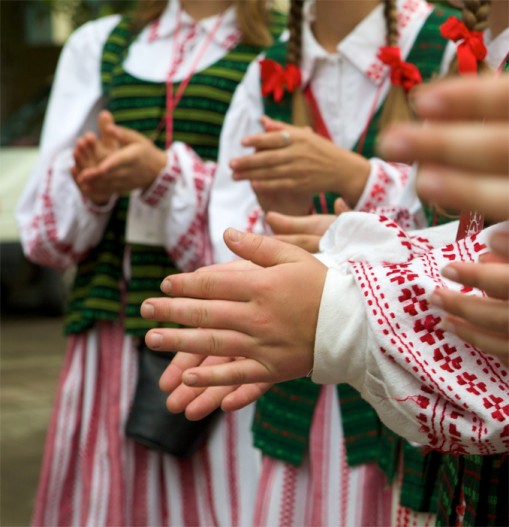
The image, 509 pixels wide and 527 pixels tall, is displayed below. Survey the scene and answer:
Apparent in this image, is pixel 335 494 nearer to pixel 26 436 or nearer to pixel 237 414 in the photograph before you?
pixel 237 414

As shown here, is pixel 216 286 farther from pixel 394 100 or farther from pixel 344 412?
pixel 394 100

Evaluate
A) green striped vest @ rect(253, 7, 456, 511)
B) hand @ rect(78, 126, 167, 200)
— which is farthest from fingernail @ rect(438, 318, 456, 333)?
hand @ rect(78, 126, 167, 200)

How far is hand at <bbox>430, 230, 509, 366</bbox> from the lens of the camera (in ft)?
3.05

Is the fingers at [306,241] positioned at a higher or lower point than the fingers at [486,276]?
lower

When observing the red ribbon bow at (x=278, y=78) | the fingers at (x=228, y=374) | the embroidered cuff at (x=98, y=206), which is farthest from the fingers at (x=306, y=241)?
the embroidered cuff at (x=98, y=206)

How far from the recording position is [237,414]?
7.91ft

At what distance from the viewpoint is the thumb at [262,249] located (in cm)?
116

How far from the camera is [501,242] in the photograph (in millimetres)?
891

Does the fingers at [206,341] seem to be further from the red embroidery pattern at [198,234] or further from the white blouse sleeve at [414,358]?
the red embroidery pattern at [198,234]

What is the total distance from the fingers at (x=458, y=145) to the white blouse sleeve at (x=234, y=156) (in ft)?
4.65

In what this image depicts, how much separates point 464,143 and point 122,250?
6.25ft

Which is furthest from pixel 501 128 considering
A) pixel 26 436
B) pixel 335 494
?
pixel 26 436

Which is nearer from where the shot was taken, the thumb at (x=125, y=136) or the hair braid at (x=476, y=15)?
the hair braid at (x=476, y=15)

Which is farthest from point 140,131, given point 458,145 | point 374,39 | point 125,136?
point 458,145
